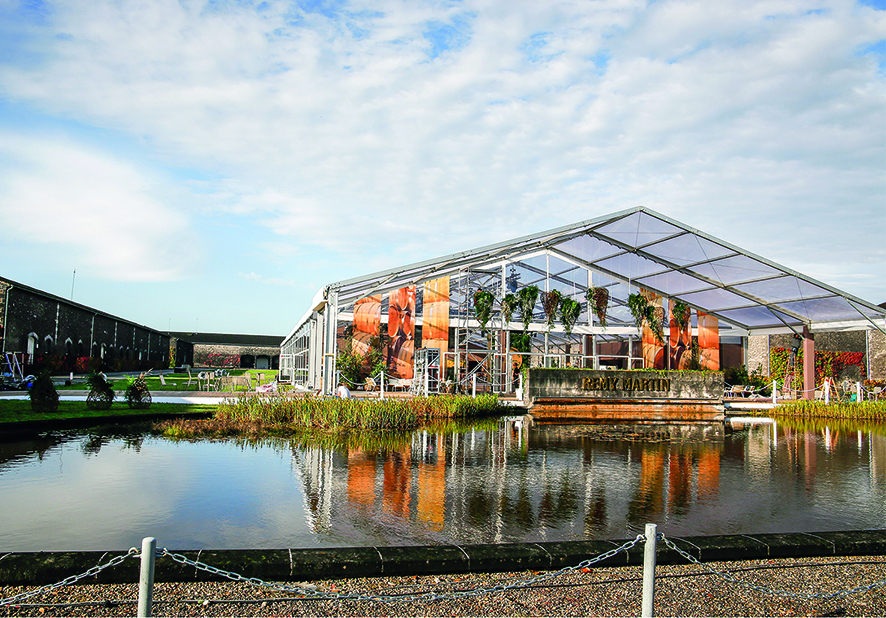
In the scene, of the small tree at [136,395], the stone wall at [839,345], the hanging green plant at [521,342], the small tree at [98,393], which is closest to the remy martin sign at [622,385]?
the hanging green plant at [521,342]

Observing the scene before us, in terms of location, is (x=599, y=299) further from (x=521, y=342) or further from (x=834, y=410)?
(x=834, y=410)

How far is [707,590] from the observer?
378 cm

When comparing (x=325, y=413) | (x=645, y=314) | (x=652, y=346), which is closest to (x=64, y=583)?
(x=325, y=413)

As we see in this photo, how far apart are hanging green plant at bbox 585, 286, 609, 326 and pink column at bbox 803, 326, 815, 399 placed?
29.5ft

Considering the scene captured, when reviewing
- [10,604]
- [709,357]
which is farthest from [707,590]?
[709,357]

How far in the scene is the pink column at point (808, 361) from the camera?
2616cm

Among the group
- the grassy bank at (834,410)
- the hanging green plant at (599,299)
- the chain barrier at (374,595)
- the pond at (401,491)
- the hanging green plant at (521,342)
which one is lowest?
the grassy bank at (834,410)

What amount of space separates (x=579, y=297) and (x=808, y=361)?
1047cm

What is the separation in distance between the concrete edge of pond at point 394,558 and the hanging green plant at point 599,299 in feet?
72.3

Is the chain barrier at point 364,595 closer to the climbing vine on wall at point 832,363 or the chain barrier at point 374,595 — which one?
the chain barrier at point 374,595

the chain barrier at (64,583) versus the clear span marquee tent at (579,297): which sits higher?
the clear span marquee tent at (579,297)

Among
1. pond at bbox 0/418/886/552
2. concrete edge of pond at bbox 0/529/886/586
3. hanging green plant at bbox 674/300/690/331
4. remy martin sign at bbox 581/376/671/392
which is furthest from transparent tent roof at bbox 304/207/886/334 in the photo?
concrete edge of pond at bbox 0/529/886/586

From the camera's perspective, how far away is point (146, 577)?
8.84 ft

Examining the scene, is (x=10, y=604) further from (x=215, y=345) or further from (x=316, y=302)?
(x=215, y=345)
